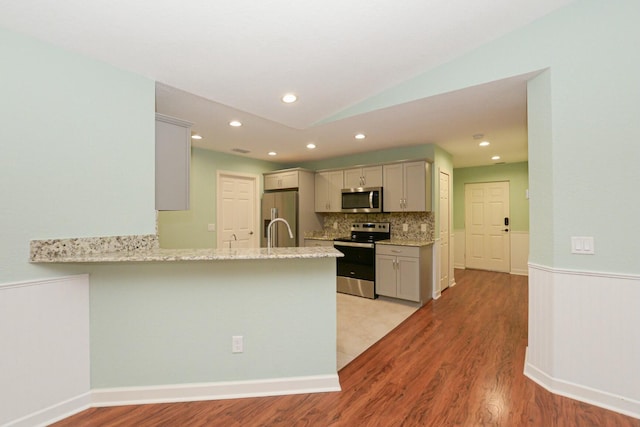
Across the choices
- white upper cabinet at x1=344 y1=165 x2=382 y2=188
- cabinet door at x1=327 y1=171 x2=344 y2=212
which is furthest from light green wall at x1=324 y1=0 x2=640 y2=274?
cabinet door at x1=327 y1=171 x2=344 y2=212

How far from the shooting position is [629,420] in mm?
1876

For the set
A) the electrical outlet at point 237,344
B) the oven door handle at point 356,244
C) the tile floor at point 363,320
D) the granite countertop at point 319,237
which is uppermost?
the granite countertop at point 319,237

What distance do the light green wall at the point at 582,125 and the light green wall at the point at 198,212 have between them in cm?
405

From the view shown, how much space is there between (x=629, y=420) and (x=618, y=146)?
179 centimetres

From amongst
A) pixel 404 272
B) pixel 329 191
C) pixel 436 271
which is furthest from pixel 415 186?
pixel 329 191

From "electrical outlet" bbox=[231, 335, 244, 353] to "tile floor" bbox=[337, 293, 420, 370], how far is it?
2.94ft

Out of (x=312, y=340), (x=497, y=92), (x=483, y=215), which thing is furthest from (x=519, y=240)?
(x=312, y=340)

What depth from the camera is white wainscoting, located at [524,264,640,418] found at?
6.41 ft

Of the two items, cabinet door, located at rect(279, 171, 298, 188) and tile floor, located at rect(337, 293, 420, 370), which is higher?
cabinet door, located at rect(279, 171, 298, 188)

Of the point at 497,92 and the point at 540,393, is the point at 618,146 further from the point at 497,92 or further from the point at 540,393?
the point at 540,393

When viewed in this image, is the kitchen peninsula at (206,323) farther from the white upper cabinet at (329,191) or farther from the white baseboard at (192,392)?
the white upper cabinet at (329,191)

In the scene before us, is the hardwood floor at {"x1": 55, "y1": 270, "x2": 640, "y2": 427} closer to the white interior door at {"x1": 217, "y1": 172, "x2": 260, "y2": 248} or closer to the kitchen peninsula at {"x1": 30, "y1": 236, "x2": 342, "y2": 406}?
the kitchen peninsula at {"x1": 30, "y1": 236, "x2": 342, "y2": 406}

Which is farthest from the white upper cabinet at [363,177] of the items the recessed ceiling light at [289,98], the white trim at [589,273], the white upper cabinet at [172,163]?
the white upper cabinet at [172,163]

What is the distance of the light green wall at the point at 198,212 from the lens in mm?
4340
